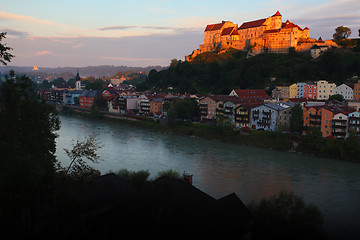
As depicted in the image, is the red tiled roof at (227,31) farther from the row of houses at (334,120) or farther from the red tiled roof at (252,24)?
the row of houses at (334,120)

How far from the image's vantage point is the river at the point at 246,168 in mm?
9377

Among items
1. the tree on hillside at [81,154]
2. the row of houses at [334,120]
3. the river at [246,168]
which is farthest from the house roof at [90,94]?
the tree on hillside at [81,154]

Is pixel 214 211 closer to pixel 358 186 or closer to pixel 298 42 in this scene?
pixel 358 186

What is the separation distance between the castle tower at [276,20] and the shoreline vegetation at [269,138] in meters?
20.0

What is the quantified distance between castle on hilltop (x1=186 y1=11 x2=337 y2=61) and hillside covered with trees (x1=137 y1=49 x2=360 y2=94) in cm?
132

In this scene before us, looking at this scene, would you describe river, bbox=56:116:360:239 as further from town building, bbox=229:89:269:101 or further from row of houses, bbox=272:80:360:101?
row of houses, bbox=272:80:360:101

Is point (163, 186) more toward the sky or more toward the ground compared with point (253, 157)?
more toward the sky

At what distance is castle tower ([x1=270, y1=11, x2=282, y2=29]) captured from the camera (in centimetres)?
3744

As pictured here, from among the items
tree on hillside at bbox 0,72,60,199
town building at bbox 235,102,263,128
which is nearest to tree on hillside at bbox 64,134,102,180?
tree on hillside at bbox 0,72,60,199

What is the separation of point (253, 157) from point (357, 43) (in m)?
24.0

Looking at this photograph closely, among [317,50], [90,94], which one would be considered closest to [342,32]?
[317,50]

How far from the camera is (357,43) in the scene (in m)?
32.9

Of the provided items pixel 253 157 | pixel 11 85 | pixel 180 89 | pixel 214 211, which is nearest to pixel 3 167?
pixel 11 85

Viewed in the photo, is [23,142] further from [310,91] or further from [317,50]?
[317,50]
